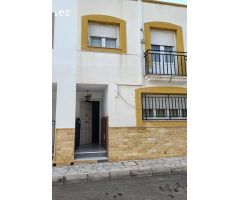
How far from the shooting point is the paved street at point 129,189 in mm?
4020

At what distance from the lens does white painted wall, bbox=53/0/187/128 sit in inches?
261

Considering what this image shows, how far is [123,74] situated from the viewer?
723 cm

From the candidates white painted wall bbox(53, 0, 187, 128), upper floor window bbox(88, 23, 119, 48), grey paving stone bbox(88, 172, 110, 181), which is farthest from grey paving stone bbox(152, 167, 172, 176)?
upper floor window bbox(88, 23, 119, 48)

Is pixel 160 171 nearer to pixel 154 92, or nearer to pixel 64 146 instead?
pixel 154 92

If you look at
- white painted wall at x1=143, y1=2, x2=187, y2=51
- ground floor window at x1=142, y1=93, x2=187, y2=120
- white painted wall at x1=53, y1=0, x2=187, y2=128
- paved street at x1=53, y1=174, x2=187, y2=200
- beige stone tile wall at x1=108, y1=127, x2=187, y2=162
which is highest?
white painted wall at x1=143, y1=2, x2=187, y2=51

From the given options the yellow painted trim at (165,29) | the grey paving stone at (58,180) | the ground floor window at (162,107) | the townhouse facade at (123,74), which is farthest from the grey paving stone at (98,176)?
→ the yellow painted trim at (165,29)

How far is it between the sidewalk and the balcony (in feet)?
10.4

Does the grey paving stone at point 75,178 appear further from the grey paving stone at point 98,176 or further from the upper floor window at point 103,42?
the upper floor window at point 103,42

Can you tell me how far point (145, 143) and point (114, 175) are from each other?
79.5 inches

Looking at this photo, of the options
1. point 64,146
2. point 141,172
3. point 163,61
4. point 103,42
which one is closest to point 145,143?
point 141,172

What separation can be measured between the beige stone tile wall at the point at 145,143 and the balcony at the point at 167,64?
209 cm

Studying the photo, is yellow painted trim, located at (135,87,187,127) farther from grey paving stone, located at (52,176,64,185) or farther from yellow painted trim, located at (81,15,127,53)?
grey paving stone, located at (52,176,64,185)
